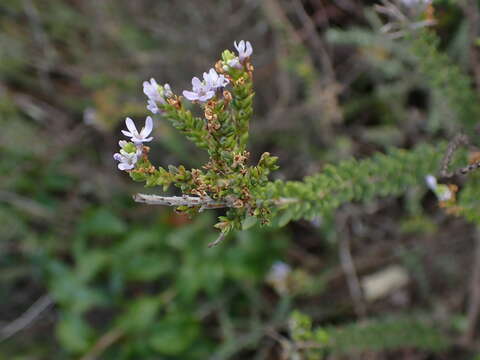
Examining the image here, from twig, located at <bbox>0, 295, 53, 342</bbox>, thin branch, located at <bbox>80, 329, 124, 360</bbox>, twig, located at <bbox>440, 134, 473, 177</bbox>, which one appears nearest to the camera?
twig, located at <bbox>440, 134, 473, 177</bbox>

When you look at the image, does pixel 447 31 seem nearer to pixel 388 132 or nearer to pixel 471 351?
pixel 388 132

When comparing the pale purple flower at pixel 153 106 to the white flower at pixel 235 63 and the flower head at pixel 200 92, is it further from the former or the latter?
the white flower at pixel 235 63

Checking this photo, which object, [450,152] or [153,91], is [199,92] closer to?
[153,91]

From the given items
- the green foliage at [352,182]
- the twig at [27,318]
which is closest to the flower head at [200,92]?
the green foliage at [352,182]

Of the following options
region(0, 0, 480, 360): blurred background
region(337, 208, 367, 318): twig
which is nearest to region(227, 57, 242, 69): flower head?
region(0, 0, 480, 360): blurred background

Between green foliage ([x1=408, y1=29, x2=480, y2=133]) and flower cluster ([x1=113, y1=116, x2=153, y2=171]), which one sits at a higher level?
green foliage ([x1=408, y1=29, x2=480, y2=133])

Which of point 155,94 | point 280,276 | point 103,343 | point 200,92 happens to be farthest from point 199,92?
point 103,343

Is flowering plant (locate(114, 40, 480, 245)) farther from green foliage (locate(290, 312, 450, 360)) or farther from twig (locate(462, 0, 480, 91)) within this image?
green foliage (locate(290, 312, 450, 360))
